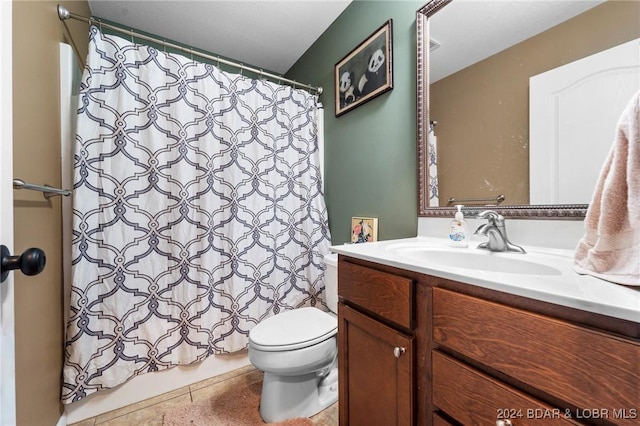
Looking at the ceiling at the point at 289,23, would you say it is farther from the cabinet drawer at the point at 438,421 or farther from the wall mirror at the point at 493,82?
the cabinet drawer at the point at 438,421

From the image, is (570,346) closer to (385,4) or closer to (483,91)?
(483,91)

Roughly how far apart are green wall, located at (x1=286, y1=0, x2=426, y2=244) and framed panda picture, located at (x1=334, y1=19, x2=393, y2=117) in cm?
4

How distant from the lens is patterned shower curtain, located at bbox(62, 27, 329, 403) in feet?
3.91

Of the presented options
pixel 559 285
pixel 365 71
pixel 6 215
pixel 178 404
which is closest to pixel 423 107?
pixel 365 71

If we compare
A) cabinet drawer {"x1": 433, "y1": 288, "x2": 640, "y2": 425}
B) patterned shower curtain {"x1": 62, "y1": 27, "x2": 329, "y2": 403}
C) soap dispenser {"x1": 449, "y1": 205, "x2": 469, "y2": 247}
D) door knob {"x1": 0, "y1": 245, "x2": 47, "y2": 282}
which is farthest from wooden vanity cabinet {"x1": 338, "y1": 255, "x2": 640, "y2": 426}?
patterned shower curtain {"x1": 62, "y1": 27, "x2": 329, "y2": 403}

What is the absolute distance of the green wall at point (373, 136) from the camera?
1.27 meters

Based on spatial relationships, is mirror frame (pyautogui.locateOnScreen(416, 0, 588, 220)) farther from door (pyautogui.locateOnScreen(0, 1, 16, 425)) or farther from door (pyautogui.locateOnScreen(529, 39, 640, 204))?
door (pyautogui.locateOnScreen(0, 1, 16, 425))

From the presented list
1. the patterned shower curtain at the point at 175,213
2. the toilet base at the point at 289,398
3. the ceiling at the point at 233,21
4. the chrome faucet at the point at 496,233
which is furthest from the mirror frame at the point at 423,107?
the toilet base at the point at 289,398

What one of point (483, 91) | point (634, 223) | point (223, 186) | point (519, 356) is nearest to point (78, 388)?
point (223, 186)

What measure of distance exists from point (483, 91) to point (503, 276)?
0.84 meters

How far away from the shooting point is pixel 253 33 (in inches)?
74.9

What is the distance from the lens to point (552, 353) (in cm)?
44

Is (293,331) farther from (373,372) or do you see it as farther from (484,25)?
(484,25)

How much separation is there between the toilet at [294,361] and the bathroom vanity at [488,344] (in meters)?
0.28
